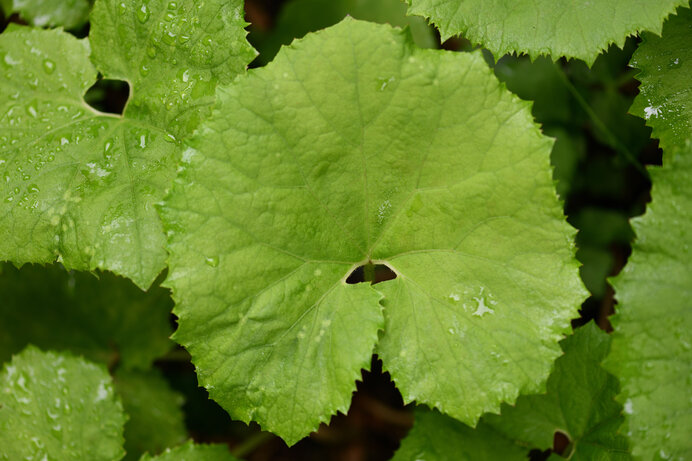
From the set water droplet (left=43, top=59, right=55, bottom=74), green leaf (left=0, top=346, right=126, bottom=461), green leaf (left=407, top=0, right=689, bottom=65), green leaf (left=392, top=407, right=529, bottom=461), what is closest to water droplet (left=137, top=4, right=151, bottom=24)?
water droplet (left=43, top=59, right=55, bottom=74)

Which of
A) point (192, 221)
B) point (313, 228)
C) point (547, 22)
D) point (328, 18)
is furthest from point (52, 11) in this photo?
point (547, 22)

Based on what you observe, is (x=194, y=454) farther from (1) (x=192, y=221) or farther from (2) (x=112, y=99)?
(2) (x=112, y=99)

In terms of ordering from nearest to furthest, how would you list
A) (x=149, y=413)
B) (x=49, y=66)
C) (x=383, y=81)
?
(x=383, y=81)
(x=49, y=66)
(x=149, y=413)

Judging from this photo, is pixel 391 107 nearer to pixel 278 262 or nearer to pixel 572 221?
pixel 278 262

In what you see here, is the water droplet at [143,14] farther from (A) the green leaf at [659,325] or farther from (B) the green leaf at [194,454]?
(A) the green leaf at [659,325]

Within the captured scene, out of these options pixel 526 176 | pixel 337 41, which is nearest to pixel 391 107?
pixel 337 41

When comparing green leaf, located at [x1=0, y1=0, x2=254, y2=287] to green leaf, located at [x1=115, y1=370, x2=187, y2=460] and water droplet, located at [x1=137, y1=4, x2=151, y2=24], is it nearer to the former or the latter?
water droplet, located at [x1=137, y1=4, x2=151, y2=24]

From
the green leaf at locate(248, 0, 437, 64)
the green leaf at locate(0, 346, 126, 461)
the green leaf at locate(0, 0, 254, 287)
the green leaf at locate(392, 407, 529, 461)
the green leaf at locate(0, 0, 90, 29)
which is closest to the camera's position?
the green leaf at locate(0, 0, 254, 287)
